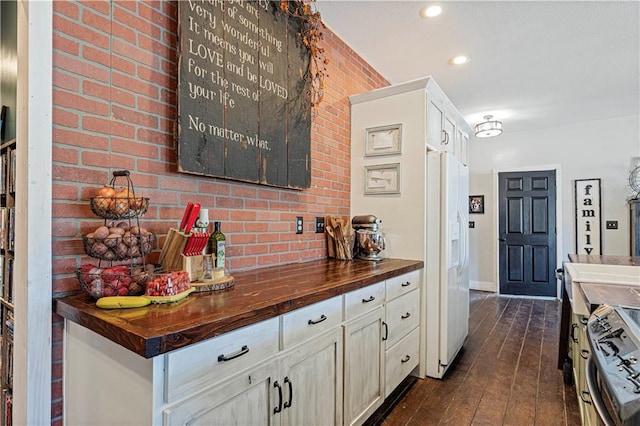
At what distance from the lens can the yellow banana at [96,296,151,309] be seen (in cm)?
103

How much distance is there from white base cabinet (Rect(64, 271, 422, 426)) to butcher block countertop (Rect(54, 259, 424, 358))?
0.04 meters

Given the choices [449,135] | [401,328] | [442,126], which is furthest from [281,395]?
[449,135]

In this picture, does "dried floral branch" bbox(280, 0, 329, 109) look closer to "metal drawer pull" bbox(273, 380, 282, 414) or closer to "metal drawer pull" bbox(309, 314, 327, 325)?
"metal drawer pull" bbox(309, 314, 327, 325)

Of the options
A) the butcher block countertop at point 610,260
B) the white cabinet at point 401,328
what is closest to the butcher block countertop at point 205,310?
the white cabinet at point 401,328

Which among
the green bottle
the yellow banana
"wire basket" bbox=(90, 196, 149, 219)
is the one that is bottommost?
the yellow banana

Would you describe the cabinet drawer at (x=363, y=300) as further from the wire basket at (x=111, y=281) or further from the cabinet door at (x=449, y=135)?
the cabinet door at (x=449, y=135)

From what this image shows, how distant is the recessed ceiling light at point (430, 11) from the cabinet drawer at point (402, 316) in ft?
6.31

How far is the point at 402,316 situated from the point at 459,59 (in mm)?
2307

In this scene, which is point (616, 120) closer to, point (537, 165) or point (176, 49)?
point (537, 165)

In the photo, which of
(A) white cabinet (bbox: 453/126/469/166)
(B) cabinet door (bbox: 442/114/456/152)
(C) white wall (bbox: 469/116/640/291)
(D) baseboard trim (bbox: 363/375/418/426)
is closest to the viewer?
(D) baseboard trim (bbox: 363/375/418/426)

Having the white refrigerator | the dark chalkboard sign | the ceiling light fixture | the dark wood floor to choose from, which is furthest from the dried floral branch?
the ceiling light fixture

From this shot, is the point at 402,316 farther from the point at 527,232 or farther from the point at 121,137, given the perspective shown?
the point at 527,232

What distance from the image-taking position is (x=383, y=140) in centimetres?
265

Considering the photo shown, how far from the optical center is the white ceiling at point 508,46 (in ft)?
7.59
